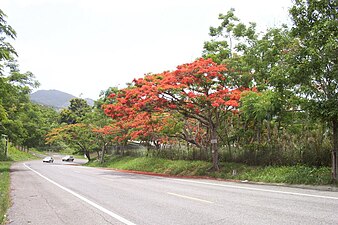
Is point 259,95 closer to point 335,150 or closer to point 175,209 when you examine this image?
point 335,150

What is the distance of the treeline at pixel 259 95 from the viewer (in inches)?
524

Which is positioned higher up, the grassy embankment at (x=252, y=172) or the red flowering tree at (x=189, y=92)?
the red flowering tree at (x=189, y=92)

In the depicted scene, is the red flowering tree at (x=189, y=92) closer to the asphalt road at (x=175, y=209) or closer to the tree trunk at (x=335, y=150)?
the tree trunk at (x=335, y=150)

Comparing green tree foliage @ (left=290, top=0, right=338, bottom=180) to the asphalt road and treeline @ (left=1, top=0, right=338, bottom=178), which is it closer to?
treeline @ (left=1, top=0, right=338, bottom=178)

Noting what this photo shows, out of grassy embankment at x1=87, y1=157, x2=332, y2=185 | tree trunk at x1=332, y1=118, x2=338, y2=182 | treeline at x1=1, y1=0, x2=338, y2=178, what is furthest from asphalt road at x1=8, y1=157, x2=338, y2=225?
treeline at x1=1, y1=0, x2=338, y2=178

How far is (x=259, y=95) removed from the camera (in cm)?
1711

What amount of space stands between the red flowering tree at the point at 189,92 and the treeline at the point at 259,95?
6cm

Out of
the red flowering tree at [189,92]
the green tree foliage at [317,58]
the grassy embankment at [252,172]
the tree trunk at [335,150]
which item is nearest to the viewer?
the green tree foliage at [317,58]

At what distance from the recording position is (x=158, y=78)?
2233cm

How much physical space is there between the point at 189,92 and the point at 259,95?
186 inches

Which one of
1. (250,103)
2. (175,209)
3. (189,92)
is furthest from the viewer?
(189,92)

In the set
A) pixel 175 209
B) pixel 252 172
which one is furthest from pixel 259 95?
pixel 175 209

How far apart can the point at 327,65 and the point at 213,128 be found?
9618 millimetres

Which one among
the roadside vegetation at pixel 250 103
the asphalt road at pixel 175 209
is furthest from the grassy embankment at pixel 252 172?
the asphalt road at pixel 175 209
